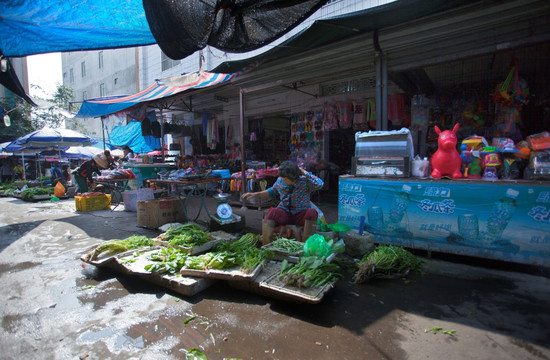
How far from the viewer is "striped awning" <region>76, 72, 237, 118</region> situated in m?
7.41

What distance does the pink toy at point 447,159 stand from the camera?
382cm

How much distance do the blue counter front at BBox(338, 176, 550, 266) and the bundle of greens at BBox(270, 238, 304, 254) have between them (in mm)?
1250

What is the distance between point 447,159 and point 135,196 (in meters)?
7.33

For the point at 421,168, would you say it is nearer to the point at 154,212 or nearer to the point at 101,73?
the point at 154,212

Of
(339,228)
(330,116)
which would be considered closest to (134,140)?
(330,116)

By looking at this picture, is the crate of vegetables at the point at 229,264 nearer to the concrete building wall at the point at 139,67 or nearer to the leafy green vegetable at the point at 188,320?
the leafy green vegetable at the point at 188,320

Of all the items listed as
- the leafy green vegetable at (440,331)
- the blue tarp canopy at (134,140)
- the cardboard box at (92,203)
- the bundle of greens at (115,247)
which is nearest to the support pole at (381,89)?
the leafy green vegetable at (440,331)

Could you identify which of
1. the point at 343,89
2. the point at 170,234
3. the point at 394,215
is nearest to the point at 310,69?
the point at 343,89

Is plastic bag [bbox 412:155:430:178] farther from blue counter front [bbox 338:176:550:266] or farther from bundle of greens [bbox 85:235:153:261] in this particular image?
bundle of greens [bbox 85:235:153:261]

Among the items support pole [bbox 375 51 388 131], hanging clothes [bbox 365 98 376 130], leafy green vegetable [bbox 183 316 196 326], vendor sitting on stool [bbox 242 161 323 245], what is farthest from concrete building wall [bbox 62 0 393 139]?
leafy green vegetable [bbox 183 316 196 326]

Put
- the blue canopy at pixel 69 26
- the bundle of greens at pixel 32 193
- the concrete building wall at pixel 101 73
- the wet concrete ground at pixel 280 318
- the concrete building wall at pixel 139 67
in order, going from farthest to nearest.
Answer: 1. the concrete building wall at pixel 101 73
2. the bundle of greens at pixel 32 193
3. the concrete building wall at pixel 139 67
4. the blue canopy at pixel 69 26
5. the wet concrete ground at pixel 280 318

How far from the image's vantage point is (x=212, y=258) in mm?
3287

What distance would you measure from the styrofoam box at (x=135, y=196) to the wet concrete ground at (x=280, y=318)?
3897 mm

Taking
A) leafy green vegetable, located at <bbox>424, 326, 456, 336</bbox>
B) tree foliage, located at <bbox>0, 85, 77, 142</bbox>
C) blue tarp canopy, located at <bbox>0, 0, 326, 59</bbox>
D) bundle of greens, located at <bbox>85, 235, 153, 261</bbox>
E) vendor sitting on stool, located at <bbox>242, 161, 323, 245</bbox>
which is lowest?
leafy green vegetable, located at <bbox>424, 326, 456, 336</bbox>
